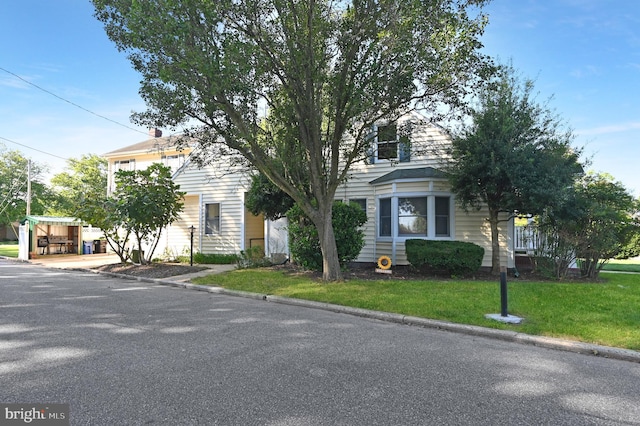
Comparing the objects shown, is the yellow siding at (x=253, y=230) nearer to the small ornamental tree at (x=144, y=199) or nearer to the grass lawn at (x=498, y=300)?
the small ornamental tree at (x=144, y=199)

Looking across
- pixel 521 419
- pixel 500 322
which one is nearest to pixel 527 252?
pixel 500 322

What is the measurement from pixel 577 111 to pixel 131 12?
489 inches

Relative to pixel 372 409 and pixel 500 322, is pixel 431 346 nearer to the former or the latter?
pixel 500 322

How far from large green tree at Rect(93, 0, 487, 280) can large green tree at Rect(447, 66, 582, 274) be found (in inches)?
69.0

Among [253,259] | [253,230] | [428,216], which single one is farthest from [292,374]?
Result: [253,230]

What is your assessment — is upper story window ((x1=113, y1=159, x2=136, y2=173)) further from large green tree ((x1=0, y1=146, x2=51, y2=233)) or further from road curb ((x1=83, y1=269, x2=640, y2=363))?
road curb ((x1=83, y1=269, x2=640, y2=363))

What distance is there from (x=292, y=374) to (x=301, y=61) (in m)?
7.22

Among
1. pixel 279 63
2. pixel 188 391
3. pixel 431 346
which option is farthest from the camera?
pixel 279 63

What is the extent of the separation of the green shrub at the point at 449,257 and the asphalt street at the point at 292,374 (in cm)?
487

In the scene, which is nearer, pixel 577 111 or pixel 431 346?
pixel 431 346

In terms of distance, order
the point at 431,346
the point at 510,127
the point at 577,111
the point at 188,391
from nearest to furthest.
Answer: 1. the point at 188,391
2. the point at 431,346
3. the point at 510,127
4. the point at 577,111

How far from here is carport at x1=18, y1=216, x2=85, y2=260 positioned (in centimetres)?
1833

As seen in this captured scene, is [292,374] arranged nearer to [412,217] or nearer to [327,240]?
[327,240]

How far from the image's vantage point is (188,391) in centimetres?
323
